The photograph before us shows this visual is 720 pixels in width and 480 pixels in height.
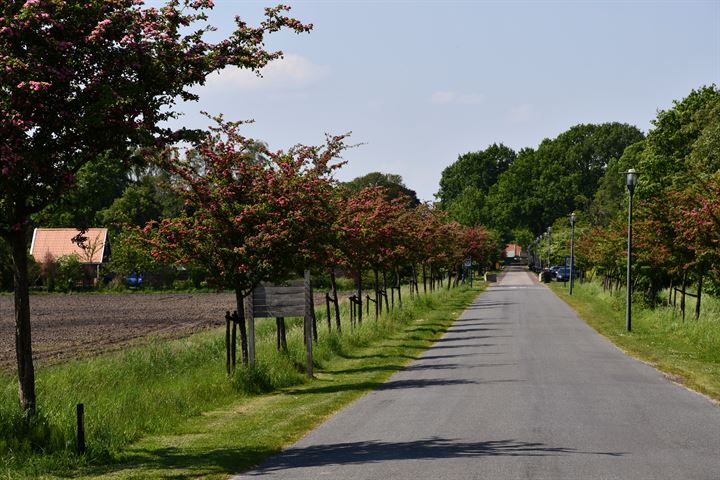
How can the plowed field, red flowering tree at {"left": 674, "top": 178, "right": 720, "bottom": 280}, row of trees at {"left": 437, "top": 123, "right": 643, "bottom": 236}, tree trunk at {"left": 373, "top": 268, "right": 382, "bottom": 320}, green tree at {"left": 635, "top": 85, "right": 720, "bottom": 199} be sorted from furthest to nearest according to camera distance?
row of trees at {"left": 437, "top": 123, "right": 643, "bottom": 236}, green tree at {"left": 635, "top": 85, "right": 720, "bottom": 199}, tree trunk at {"left": 373, "top": 268, "right": 382, "bottom": 320}, the plowed field, red flowering tree at {"left": 674, "top": 178, "right": 720, "bottom": 280}

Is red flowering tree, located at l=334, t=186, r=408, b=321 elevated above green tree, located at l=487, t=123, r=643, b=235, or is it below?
below

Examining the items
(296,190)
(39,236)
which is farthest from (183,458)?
(39,236)

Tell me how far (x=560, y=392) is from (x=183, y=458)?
25.8ft

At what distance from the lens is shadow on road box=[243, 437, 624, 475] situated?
10.8 meters

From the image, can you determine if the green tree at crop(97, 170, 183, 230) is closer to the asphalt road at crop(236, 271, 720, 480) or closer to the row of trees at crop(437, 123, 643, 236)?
the row of trees at crop(437, 123, 643, 236)

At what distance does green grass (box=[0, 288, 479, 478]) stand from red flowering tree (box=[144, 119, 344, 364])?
6.18 feet

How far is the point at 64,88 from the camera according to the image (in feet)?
36.6

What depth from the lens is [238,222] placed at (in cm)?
1877

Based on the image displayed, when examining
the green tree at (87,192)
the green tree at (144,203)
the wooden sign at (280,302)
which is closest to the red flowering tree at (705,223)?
the wooden sign at (280,302)

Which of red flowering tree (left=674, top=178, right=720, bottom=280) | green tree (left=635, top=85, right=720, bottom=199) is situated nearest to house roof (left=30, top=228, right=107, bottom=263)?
green tree (left=635, top=85, right=720, bottom=199)

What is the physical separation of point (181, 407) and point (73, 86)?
578cm

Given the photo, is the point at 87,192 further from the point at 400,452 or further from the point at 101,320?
the point at 101,320

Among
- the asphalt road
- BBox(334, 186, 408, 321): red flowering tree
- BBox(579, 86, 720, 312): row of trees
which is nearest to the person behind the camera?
the asphalt road

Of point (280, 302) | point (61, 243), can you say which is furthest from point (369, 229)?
point (61, 243)
